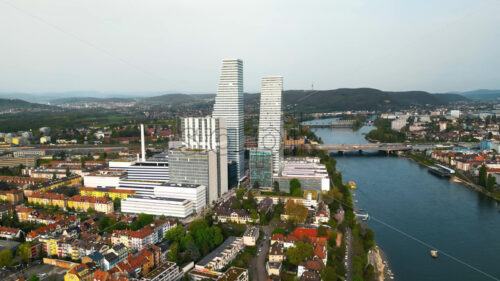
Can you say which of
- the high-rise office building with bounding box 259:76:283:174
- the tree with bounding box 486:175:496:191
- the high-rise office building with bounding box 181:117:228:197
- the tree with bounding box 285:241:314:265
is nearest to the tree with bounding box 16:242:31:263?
the tree with bounding box 285:241:314:265

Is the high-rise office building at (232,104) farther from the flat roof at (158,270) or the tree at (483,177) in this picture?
the tree at (483,177)

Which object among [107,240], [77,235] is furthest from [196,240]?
[77,235]

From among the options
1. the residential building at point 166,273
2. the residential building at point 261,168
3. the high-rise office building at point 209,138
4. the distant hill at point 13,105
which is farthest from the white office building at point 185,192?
the distant hill at point 13,105

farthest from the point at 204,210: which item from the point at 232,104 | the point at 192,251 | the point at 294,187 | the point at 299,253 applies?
the point at 232,104

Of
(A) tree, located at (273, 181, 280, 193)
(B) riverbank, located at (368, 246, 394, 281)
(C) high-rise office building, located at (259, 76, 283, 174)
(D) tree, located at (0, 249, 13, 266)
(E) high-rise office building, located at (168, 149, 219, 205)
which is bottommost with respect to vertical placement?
(B) riverbank, located at (368, 246, 394, 281)

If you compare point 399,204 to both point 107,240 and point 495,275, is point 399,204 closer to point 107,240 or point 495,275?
point 495,275

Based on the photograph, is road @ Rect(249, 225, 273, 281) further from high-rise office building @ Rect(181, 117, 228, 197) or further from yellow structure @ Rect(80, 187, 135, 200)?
yellow structure @ Rect(80, 187, 135, 200)
